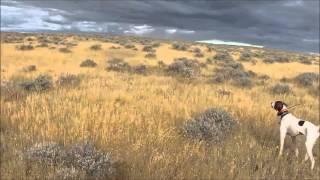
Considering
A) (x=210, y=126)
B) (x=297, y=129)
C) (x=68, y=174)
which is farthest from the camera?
(x=210, y=126)

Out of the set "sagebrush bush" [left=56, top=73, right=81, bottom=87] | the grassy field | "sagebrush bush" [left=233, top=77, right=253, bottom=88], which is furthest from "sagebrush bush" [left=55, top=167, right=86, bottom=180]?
"sagebrush bush" [left=233, top=77, right=253, bottom=88]

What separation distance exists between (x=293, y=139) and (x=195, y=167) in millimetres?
2597

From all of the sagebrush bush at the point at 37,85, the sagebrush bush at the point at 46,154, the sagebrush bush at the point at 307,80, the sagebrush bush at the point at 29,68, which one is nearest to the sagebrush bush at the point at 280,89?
the sagebrush bush at the point at 307,80

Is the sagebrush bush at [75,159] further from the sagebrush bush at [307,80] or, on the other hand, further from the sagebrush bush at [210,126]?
the sagebrush bush at [307,80]

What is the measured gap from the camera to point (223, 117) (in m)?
9.77

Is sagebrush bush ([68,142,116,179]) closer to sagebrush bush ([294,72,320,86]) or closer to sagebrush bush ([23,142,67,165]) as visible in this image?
sagebrush bush ([23,142,67,165])

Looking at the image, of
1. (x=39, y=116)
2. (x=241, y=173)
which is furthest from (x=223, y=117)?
(x=39, y=116)

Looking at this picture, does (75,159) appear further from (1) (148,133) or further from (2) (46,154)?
(1) (148,133)

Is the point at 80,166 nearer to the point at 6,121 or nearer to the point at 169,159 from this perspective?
the point at 169,159

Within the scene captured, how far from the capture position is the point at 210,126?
8.96m

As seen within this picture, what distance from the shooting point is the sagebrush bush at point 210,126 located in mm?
8695

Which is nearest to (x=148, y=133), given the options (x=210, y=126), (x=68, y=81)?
(x=210, y=126)

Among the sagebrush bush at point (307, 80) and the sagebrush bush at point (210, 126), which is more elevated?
the sagebrush bush at point (210, 126)

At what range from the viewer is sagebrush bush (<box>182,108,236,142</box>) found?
870 cm
